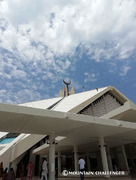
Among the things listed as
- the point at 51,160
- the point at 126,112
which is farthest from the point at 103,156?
the point at 126,112

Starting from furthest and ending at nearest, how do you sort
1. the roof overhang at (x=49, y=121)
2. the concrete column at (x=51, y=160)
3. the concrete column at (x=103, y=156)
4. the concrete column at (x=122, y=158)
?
the concrete column at (x=122, y=158), the concrete column at (x=103, y=156), the concrete column at (x=51, y=160), the roof overhang at (x=49, y=121)

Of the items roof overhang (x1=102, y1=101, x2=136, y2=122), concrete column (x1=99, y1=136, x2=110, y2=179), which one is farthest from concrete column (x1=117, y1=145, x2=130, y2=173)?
concrete column (x1=99, y1=136, x2=110, y2=179)

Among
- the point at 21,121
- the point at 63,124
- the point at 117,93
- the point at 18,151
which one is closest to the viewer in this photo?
the point at 21,121

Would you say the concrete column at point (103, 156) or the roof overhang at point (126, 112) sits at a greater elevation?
the roof overhang at point (126, 112)

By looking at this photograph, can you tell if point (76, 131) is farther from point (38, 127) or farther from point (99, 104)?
point (99, 104)

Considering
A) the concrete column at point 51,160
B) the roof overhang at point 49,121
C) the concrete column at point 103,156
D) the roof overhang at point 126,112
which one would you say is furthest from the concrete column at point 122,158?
the concrete column at point 51,160

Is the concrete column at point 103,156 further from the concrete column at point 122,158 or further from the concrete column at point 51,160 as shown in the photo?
the concrete column at point 122,158

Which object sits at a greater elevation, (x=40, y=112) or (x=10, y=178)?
(x=40, y=112)

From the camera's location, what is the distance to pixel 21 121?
6477mm

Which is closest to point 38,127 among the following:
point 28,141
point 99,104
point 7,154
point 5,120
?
point 5,120

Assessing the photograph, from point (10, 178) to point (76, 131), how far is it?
4.31 metres

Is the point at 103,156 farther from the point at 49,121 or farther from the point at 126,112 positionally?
the point at 49,121

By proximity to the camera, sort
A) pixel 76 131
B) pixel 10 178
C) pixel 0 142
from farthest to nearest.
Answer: pixel 0 142 → pixel 76 131 → pixel 10 178

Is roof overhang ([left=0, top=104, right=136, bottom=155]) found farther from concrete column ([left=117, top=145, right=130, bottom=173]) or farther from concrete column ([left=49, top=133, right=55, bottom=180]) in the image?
concrete column ([left=117, top=145, right=130, bottom=173])
